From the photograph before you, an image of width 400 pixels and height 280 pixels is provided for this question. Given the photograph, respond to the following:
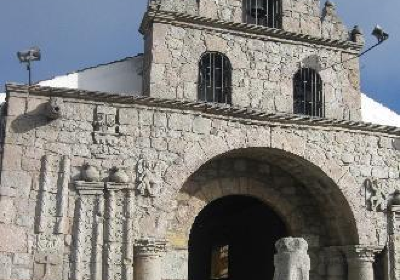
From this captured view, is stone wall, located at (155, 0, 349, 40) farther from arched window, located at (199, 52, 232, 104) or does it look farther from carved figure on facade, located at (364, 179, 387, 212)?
carved figure on facade, located at (364, 179, 387, 212)

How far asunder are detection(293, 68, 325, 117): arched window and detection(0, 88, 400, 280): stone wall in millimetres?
667

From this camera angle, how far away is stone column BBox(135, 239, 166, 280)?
29.9 ft

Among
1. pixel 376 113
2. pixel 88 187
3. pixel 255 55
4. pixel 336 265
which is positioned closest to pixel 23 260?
pixel 88 187

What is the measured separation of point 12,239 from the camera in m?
8.62

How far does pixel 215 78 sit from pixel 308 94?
1.80 metres

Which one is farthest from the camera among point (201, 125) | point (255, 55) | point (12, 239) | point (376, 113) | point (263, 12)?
point (376, 113)

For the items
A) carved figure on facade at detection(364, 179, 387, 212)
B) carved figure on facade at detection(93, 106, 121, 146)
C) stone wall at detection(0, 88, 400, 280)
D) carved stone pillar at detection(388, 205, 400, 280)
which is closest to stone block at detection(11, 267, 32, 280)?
stone wall at detection(0, 88, 400, 280)

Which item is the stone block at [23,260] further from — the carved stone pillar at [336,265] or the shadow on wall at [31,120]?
the carved stone pillar at [336,265]

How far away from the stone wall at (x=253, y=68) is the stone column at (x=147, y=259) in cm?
245

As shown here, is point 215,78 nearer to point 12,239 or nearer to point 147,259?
point 147,259

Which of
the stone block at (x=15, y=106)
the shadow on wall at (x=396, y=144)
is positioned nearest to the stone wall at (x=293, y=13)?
the shadow on wall at (x=396, y=144)

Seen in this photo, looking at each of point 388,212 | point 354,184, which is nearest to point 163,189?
point 354,184

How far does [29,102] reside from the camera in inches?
362

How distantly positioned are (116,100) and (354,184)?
4272 mm
